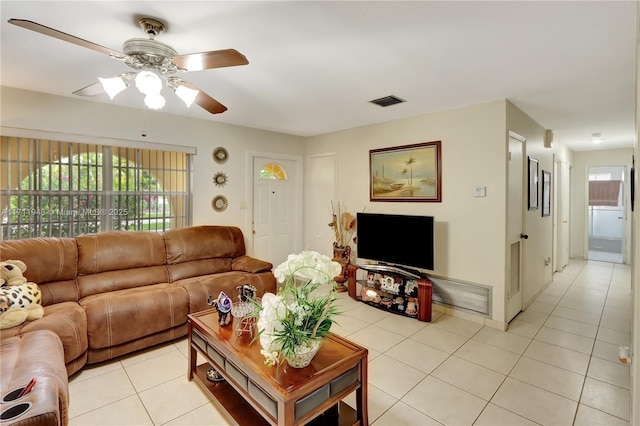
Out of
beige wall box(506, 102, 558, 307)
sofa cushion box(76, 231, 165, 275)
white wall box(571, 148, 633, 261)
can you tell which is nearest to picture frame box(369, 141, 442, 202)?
beige wall box(506, 102, 558, 307)

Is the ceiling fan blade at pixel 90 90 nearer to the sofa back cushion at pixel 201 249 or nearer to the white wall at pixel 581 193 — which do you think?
Answer: the sofa back cushion at pixel 201 249

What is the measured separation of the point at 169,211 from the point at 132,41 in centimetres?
258

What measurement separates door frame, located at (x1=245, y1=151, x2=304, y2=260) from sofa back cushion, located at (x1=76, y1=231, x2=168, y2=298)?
140 centimetres

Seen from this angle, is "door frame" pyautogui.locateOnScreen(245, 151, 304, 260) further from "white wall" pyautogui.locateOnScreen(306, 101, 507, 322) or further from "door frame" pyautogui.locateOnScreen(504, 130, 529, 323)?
"door frame" pyautogui.locateOnScreen(504, 130, 529, 323)

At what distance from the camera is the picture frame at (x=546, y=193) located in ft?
14.9

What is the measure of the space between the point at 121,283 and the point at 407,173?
11.3ft

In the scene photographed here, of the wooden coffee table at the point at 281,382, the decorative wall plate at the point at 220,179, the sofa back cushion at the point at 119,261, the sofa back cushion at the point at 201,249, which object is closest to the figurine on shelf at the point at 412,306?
the wooden coffee table at the point at 281,382

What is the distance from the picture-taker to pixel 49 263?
2723 mm

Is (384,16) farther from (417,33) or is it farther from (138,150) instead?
(138,150)

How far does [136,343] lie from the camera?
270cm

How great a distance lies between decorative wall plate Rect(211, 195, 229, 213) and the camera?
424 centimetres

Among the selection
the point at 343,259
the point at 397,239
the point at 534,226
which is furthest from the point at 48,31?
the point at 534,226

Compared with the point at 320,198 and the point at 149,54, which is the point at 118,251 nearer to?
the point at 149,54

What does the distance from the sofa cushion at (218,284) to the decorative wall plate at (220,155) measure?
1.60 meters
